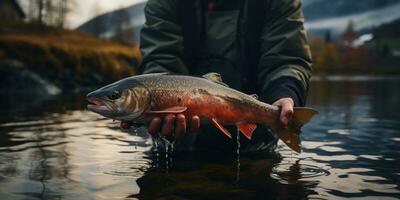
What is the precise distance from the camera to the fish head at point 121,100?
13.4ft

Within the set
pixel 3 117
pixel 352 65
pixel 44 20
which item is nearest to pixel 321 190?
pixel 3 117

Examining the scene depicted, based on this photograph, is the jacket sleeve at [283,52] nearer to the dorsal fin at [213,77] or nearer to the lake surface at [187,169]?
the lake surface at [187,169]

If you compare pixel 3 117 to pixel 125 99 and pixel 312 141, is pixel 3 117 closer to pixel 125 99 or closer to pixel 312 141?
pixel 312 141

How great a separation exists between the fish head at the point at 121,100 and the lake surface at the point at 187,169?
919 mm

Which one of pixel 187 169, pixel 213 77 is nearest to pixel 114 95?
pixel 213 77

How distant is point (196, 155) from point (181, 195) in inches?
→ 75.9

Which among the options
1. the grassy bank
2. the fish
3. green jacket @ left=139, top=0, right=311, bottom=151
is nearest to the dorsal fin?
the fish

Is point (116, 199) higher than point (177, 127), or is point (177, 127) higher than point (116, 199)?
point (177, 127)

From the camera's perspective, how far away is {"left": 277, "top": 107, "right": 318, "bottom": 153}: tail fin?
4754mm

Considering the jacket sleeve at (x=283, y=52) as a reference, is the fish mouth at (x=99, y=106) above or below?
Result: below

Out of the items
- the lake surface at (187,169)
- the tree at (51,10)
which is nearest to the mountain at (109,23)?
the tree at (51,10)

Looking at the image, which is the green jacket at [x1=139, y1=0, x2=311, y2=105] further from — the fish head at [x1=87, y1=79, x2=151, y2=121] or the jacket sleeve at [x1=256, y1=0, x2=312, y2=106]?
the fish head at [x1=87, y1=79, x2=151, y2=121]

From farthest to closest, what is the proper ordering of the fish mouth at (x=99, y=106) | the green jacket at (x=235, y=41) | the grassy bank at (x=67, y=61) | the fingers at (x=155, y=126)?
the grassy bank at (x=67, y=61), the green jacket at (x=235, y=41), the fingers at (x=155, y=126), the fish mouth at (x=99, y=106)

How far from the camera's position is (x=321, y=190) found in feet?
16.3
